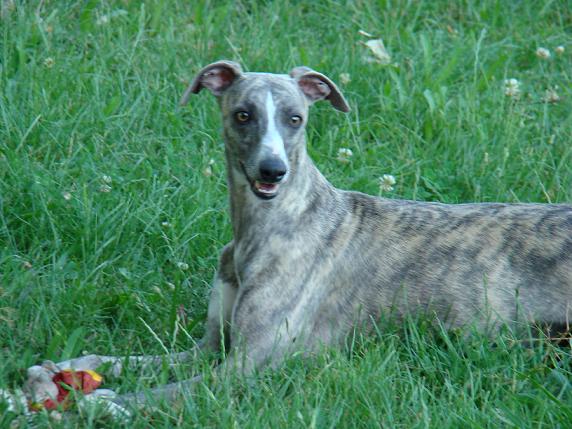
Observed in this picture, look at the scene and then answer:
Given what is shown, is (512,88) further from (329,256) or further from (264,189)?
(264,189)

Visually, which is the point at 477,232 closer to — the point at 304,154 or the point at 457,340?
the point at 457,340

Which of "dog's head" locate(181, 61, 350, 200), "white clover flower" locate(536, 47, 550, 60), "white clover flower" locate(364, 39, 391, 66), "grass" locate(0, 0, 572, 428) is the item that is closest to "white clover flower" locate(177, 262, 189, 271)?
"grass" locate(0, 0, 572, 428)

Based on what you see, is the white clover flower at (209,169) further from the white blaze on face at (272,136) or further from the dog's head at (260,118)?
the white blaze on face at (272,136)

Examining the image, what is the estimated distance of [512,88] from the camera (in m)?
6.66

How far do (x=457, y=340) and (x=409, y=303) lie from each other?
0.85 feet

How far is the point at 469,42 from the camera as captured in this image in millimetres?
7156

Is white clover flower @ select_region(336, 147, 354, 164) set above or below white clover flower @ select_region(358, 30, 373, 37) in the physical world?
below

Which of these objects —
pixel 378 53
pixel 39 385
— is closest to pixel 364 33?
pixel 378 53

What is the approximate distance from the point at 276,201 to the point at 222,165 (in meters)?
1.36

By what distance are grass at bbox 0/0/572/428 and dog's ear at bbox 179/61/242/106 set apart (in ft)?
2.54

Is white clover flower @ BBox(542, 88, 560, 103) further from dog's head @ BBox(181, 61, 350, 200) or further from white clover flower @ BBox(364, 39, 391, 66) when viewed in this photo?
dog's head @ BBox(181, 61, 350, 200)

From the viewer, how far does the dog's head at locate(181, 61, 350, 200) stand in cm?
452

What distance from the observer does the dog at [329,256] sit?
15.0ft

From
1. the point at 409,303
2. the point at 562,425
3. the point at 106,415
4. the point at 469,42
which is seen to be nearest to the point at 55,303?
the point at 106,415
